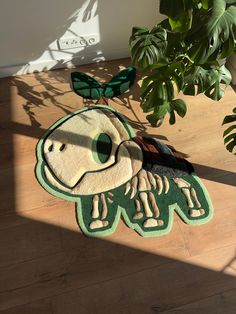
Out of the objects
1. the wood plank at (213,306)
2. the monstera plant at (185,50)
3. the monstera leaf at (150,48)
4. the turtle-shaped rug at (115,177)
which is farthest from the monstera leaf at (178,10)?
the wood plank at (213,306)

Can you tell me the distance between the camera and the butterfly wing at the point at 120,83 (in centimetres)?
204

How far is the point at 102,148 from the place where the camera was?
181 centimetres

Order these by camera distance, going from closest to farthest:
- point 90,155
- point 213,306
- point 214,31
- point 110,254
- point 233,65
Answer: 1. point 214,31
2. point 213,306
3. point 110,254
4. point 90,155
5. point 233,65

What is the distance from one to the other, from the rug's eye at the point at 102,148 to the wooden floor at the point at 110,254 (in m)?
0.29

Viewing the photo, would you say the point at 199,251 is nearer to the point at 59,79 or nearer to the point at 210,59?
the point at 210,59

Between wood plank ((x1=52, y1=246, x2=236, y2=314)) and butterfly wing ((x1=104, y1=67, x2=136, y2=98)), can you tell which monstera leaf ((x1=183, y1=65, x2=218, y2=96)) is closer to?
butterfly wing ((x1=104, y1=67, x2=136, y2=98))

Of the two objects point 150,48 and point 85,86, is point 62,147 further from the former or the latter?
point 150,48

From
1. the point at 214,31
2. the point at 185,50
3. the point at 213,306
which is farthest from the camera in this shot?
the point at 185,50

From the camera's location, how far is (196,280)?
4.76ft

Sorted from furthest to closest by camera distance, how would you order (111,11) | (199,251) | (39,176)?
(111,11), (39,176), (199,251)

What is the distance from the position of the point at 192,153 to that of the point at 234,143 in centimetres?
28

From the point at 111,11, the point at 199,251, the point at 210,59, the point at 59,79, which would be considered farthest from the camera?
the point at 59,79

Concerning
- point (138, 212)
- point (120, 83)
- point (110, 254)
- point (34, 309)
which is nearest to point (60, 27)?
point (120, 83)

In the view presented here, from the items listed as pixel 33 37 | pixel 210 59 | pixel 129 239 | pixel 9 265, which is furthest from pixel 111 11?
pixel 9 265
